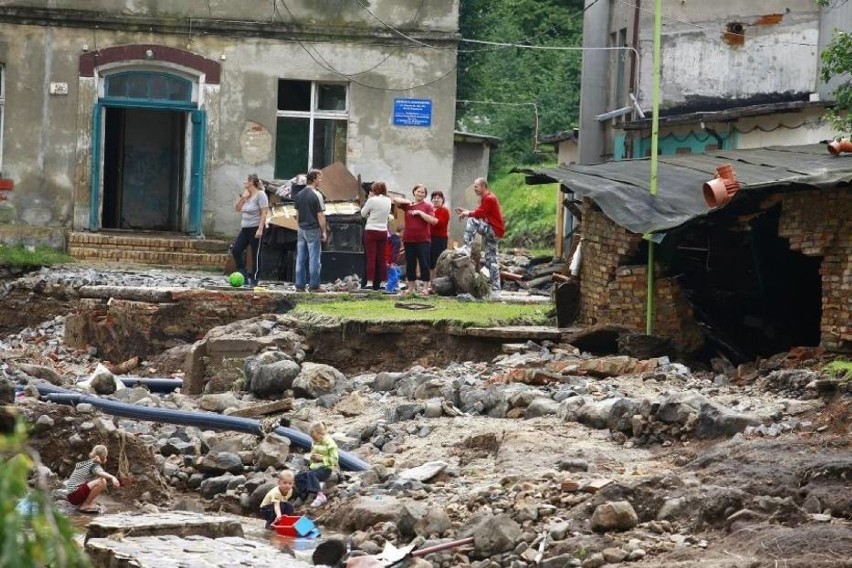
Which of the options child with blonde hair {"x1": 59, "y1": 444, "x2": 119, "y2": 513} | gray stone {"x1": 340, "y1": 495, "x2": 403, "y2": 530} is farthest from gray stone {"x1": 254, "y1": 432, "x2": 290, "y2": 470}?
gray stone {"x1": 340, "y1": 495, "x2": 403, "y2": 530}

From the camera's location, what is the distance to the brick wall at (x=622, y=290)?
62.1ft

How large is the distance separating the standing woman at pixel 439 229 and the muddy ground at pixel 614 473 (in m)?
6.69

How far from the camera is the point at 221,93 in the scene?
28906 mm

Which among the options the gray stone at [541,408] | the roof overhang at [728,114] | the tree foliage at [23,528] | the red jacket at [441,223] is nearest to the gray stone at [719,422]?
the gray stone at [541,408]

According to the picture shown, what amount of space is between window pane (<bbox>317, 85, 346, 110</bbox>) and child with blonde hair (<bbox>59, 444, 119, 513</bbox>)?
1556cm

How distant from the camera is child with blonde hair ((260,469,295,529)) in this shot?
43.3 feet

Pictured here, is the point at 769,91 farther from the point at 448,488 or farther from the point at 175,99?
the point at 448,488

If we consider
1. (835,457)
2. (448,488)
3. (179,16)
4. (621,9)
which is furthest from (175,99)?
(835,457)

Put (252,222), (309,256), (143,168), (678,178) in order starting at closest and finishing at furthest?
(678,178), (309,256), (252,222), (143,168)

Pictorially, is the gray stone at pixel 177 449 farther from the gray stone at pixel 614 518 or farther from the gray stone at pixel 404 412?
the gray stone at pixel 614 518

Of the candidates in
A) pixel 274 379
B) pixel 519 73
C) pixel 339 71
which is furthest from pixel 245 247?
pixel 519 73

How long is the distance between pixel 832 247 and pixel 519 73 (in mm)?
29174

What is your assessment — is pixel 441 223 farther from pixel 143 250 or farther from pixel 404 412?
pixel 404 412

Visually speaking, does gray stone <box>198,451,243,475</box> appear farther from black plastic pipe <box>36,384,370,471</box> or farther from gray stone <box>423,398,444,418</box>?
gray stone <box>423,398,444,418</box>
